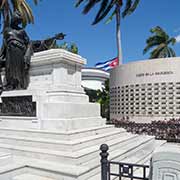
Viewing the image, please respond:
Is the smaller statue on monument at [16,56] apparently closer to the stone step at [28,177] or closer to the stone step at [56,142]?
the stone step at [56,142]

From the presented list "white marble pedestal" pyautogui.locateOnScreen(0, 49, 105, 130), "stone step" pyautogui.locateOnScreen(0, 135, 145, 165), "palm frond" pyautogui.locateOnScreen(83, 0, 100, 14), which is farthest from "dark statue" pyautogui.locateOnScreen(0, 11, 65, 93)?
"palm frond" pyautogui.locateOnScreen(83, 0, 100, 14)

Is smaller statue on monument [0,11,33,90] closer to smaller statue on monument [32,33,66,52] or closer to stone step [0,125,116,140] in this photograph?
smaller statue on monument [32,33,66,52]

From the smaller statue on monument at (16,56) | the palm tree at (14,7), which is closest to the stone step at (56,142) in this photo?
the smaller statue on monument at (16,56)

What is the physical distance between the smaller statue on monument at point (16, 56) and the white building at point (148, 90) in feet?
22.4

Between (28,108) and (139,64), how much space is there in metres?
7.77

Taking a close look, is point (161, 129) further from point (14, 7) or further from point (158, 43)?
point (158, 43)

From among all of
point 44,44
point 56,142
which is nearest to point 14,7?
point 44,44

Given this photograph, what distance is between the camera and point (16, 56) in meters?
8.14

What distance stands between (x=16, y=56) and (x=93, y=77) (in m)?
21.3

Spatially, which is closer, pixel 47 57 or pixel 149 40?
pixel 47 57

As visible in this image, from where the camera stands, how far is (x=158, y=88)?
12.9 metres

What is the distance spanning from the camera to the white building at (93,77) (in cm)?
2877

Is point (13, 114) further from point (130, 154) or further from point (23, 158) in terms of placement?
point (130, 154)

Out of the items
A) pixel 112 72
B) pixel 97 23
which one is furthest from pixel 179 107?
pixel 97 23
